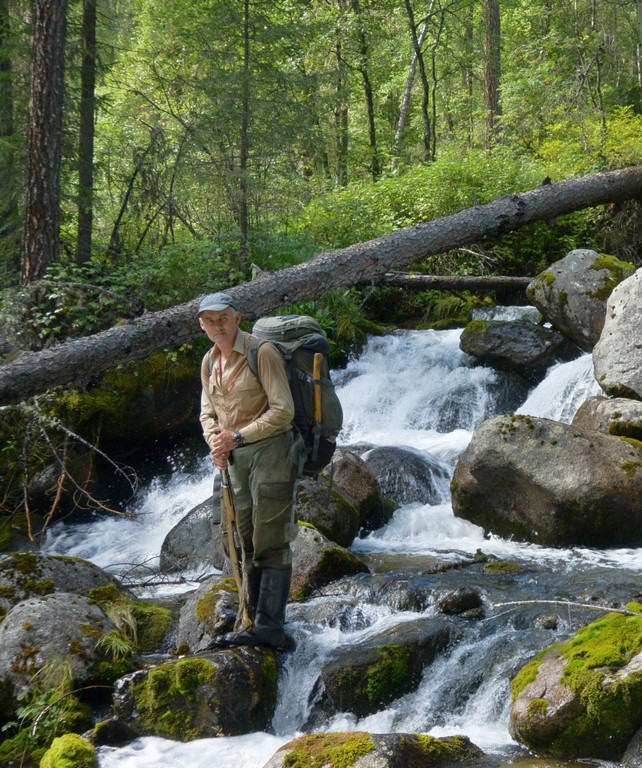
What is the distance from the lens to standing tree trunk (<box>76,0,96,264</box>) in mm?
13163

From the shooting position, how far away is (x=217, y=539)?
7945 millimetres

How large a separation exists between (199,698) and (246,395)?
70.3 inches

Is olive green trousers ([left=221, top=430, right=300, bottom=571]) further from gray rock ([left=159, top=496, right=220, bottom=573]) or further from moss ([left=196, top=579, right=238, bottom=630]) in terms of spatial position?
gray rock ([left=159, top=496, right=220, bottom=573])

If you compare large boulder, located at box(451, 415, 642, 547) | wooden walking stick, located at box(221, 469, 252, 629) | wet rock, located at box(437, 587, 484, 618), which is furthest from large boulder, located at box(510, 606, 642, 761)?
large boulder, located at box(451, 415, 642, 547)

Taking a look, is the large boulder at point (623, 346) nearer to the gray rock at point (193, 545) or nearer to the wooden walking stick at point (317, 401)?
the gray rock at point (193, 545)

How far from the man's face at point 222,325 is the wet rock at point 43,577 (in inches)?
104

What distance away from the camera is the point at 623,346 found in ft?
31.2

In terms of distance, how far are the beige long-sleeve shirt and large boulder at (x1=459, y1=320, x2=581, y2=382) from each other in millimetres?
7578

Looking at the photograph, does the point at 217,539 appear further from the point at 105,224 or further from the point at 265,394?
the point at 105,224

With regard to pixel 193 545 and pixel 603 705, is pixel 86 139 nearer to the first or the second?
pixel 193 545

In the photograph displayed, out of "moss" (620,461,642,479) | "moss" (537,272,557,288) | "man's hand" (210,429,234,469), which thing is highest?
"moss" (537,272,557,288)

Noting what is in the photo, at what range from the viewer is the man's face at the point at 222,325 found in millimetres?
4762

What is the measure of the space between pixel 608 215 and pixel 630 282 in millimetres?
5397

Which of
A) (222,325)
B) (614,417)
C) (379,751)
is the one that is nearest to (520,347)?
(614,417)
